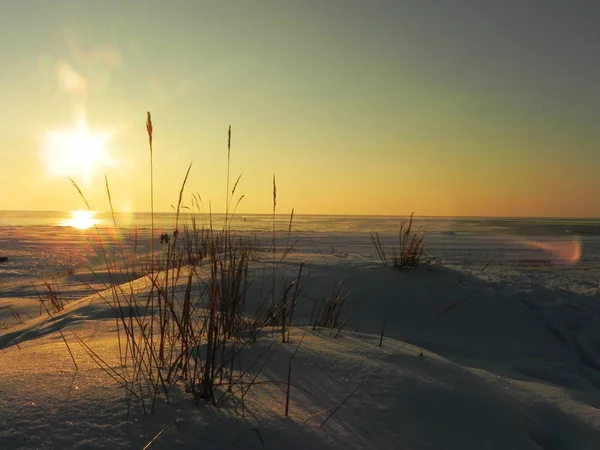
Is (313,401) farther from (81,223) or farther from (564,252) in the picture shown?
(81,223)

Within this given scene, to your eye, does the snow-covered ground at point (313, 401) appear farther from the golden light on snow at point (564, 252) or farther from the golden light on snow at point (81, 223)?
the golden light on snow at point (81, 223)

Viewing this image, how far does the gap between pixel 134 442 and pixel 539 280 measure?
6620 mm

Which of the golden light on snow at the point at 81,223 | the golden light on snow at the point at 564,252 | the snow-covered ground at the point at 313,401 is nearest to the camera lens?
the snow-covered ground at the point at 313,401

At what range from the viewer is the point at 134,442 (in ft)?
3.52

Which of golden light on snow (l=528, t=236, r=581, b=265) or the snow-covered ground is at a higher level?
the snow-covered ground

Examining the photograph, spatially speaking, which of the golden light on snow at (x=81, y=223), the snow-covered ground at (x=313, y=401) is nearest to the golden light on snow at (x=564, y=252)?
the snow-covered ground at (x=313, y=401)

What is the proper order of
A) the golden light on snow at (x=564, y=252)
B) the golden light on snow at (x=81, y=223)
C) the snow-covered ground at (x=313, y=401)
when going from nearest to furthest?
the snow-covered ground at (x=313, y=401) < the golden light on snow at (x=564, y=252) < the golden light on snow at (x=81, y=223)

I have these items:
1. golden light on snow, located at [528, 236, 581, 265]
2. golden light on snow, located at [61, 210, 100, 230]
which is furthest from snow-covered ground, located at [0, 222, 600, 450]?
golden light on snow, located at [61, 210, 100, 230]

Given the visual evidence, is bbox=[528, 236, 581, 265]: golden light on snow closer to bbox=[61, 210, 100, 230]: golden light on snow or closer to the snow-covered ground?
the snow-covered ground

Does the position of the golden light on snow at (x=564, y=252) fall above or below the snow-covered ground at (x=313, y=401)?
below

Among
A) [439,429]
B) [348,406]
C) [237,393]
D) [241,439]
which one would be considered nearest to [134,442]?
[241,439]

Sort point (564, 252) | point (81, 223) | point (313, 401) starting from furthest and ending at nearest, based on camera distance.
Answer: point (81, 223), point (564, 252), point (313, 401)

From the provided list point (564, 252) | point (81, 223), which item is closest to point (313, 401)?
point (564, 252)

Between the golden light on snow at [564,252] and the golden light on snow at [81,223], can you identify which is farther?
the golden light on snow at [81,223]
